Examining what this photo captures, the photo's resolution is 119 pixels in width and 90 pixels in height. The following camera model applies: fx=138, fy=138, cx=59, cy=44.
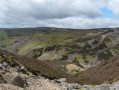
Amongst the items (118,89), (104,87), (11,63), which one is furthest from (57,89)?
(11,63)

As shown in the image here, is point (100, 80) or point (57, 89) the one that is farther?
point (100, 80)

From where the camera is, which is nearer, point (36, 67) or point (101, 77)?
point (101, 77)

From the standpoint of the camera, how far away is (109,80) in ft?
85.1

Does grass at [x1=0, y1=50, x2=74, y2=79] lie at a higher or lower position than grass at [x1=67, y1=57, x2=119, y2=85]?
lower

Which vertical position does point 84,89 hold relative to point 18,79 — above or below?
below

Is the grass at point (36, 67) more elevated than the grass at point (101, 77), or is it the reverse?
the grass at point (101, 77)

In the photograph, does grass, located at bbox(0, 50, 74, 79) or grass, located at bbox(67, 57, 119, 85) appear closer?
grass, located at bbox(67, 57, 119, 85)

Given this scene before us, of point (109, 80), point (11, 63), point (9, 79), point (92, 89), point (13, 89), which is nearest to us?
point (13, 89)

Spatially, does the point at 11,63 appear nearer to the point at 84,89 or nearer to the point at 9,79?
the point at 9,79

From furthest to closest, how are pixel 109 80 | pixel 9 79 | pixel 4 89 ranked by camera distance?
pixel 109 80 → pixel 9 79 → pixel 4 89

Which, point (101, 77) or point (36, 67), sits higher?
point (101, 77)

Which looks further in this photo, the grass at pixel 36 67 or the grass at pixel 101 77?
the grass at pixel 36 67

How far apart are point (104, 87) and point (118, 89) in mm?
1909

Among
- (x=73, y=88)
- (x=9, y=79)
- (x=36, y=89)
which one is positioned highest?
(x=9, y=79)
